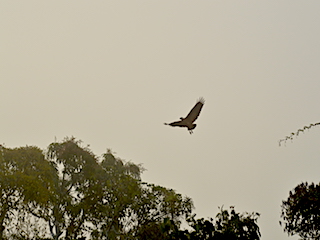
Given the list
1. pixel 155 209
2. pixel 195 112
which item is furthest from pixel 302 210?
pixel 195 112

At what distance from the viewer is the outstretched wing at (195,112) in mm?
12064

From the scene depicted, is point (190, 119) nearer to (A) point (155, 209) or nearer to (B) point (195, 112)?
(B) point (195, 112)

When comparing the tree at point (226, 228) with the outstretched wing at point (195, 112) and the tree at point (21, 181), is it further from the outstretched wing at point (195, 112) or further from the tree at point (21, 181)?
the tree at point (21, 181)

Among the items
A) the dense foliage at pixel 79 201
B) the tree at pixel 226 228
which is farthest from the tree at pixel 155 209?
the tree at pixel 226 228

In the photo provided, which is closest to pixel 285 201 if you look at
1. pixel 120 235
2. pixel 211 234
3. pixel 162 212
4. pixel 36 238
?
pixel 162 212

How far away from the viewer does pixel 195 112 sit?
486 inches

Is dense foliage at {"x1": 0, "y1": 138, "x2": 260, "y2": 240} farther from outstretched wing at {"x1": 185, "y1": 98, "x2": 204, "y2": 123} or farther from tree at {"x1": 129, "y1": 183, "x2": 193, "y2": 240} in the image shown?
outstretched wing at {"x1": 185, "y1": 98, "x2": 204, "y2": 123}

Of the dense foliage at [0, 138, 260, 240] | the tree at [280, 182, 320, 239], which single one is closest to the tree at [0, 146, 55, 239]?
the dense foliage at [0, 138, 260, 240]

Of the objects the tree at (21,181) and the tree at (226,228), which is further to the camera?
the tree at (21,181)

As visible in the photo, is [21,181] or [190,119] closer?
[190,119]

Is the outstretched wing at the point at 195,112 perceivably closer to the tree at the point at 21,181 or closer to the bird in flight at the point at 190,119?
the bird in flight at the point at 190,119

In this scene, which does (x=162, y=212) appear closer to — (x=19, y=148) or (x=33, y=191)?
(x=33, y=191)

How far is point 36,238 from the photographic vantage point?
31141 millimetres

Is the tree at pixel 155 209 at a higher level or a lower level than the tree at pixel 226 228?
higher
